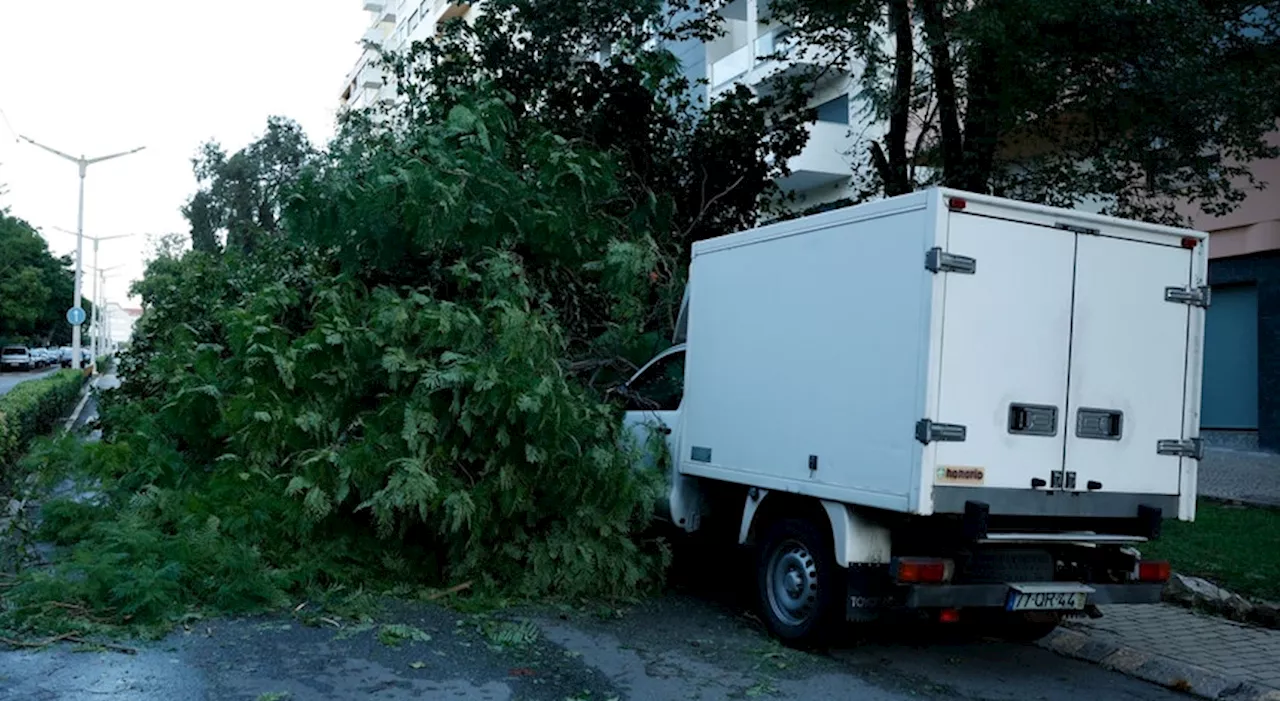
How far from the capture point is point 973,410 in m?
6.20

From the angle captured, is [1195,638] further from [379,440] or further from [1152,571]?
[379,440]

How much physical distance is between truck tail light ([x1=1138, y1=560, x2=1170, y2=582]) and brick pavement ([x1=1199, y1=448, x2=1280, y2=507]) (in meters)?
7.53

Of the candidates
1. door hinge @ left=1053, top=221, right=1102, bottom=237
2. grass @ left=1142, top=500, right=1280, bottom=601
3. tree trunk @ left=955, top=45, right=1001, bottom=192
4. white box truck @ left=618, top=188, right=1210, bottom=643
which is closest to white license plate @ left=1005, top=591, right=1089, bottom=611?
white box truck @ left=618, top=188, right=1210, bottom=643

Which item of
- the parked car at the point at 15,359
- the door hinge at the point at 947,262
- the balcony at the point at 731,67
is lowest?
the parked car at the point at 15,359

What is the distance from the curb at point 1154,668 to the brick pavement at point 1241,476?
24.1 feet

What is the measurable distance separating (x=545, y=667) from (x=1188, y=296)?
14.0 feet

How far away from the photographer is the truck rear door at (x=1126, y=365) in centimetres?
652

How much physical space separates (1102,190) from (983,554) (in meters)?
6.31

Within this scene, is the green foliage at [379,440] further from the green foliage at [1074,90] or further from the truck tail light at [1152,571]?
the green foliage at [1074,90]

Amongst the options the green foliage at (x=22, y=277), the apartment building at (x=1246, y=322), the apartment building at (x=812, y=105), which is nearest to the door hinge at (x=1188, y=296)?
the apartment building at (x=1246, y=322)

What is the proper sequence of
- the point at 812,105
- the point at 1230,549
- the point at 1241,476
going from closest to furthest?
the point at 1230,549
the point at 1241,476
the point at 812,105

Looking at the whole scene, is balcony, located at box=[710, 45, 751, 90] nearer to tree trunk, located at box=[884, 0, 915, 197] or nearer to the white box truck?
tree trunk, located at box=[884, 0, 915, 197]

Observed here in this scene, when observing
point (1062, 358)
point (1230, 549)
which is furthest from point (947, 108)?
point (1062, 358)

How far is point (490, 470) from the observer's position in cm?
797
